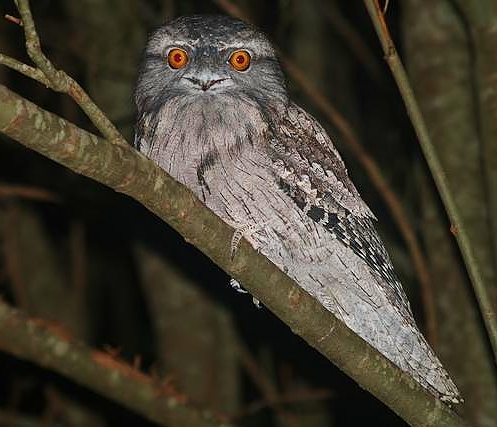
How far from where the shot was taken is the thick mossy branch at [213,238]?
151 cm

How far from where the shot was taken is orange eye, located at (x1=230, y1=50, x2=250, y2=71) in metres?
2.55

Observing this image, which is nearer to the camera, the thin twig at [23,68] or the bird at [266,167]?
the thin twig at [23,68]

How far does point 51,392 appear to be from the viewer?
4.05m

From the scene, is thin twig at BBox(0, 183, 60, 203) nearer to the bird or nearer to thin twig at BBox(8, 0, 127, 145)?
the bird

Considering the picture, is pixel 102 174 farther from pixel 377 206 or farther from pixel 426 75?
pixel 377 206

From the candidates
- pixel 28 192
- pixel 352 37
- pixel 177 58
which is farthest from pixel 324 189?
pixel 352 37

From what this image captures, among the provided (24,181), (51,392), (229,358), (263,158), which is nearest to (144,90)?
(263,158)

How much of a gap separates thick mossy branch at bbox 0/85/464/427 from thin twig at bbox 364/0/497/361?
10.3 inches

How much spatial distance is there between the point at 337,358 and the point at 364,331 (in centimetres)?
74

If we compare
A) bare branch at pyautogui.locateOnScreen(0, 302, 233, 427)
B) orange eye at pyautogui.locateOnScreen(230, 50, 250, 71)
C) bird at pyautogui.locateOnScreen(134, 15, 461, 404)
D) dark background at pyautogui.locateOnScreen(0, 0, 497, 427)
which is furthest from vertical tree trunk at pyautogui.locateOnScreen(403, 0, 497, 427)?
bare branch at pyautogui.locateOnScreen(0, 302, 233, 427)

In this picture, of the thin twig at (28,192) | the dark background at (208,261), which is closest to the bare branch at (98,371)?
the dark background at (208,261)

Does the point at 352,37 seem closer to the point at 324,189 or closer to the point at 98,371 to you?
the point at 324,189

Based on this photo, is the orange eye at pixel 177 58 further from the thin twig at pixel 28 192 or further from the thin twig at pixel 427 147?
the thin twig at pixel 28 192

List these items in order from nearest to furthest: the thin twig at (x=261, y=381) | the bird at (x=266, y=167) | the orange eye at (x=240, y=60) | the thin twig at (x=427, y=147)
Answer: the thin twig at (x=427, y=147) → the bird at (x=266, y=167) → the orange eye at (x=240, y=60) → the thin twig at (x=261, y=381)
